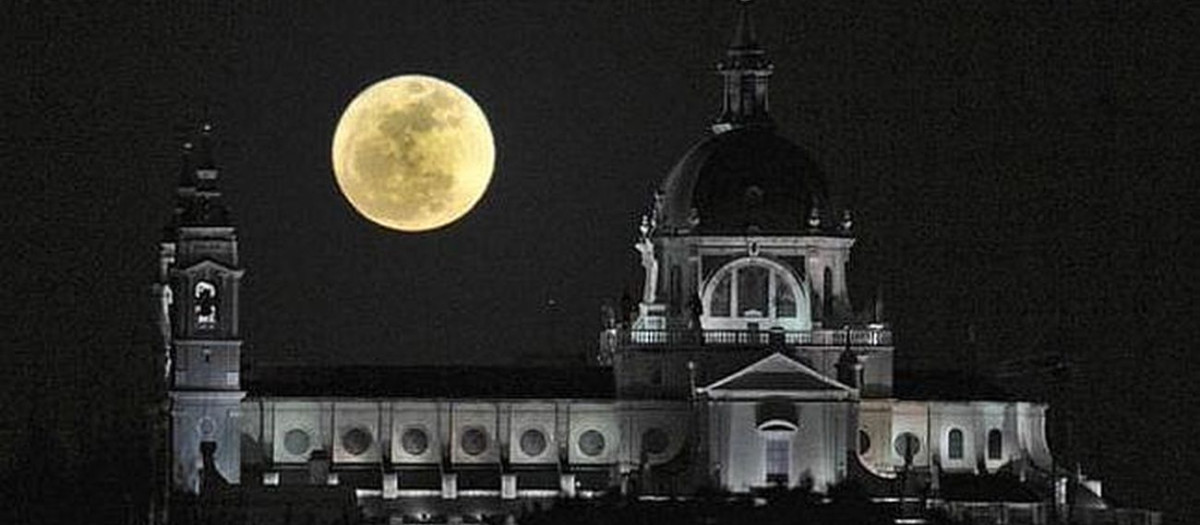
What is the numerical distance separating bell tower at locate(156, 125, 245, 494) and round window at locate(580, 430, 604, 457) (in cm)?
1000

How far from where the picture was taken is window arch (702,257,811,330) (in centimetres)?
15650

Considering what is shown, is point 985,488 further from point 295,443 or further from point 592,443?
point 295,443

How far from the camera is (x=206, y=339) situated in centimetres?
15088

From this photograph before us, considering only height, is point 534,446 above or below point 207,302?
below

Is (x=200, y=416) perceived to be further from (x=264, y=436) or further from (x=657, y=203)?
(x=657, y=203)

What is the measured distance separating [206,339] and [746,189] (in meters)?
16.8

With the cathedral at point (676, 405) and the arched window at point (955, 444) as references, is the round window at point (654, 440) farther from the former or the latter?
the arched window at point (955, 444)

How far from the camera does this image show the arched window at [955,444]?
509 ft

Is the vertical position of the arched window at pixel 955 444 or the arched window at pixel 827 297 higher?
the arched window at pixel 827 297

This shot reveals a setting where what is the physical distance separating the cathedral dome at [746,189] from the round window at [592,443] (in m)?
6.97

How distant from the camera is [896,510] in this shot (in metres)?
149

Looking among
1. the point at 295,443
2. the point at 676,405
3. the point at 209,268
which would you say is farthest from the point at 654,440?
the point at 209,268

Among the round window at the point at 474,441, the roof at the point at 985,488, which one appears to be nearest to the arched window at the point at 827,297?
the roof at the point at 985,488

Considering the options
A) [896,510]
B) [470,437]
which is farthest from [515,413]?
[896,510]
